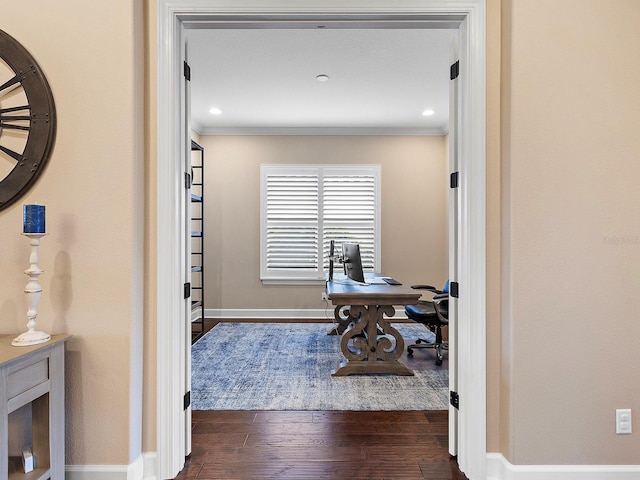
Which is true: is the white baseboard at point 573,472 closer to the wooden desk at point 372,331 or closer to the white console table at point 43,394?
the wooden desk at point 372,331

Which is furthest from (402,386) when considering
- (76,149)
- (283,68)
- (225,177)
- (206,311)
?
(225,177)

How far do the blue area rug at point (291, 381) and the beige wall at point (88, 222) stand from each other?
1022mm

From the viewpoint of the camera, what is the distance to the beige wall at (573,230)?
174 centimetres

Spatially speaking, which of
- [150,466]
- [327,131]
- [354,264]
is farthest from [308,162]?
[150,466]

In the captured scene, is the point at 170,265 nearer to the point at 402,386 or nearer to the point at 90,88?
the point at 90,88

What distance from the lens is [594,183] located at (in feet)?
5.75

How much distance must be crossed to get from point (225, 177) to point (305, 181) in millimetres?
1229

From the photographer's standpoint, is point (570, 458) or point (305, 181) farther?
point (305, 181)

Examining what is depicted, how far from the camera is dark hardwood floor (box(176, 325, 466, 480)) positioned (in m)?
1.91

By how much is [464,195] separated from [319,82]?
2648 millimetres

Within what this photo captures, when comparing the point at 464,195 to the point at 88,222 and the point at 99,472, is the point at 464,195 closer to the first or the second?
the point at 88,222

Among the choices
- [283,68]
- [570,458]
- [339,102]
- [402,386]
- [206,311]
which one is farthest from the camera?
[206,311]

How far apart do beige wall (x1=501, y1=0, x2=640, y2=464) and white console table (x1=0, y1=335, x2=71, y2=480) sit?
6.83ft

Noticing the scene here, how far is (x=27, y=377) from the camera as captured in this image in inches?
58.2
